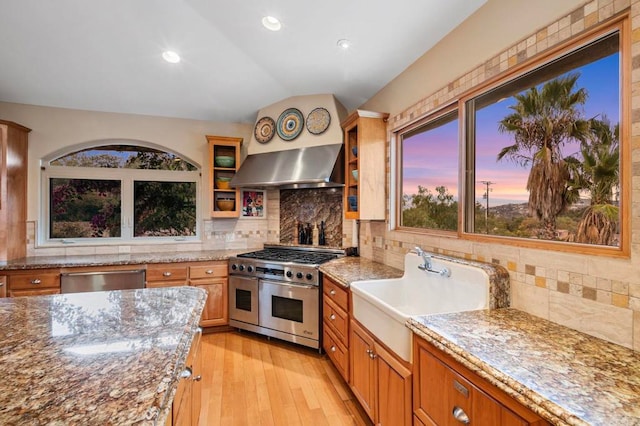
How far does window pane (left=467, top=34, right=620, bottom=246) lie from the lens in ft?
4.15

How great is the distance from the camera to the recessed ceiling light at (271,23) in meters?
2.32

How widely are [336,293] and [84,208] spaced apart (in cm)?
334

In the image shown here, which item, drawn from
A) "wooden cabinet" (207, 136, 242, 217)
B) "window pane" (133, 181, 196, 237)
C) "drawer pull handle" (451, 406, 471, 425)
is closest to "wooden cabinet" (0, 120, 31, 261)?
"window pane" (133, 181, 196, 237)

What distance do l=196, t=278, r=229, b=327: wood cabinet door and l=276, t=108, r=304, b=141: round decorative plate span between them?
1837 mm

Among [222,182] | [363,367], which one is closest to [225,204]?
[222,182]

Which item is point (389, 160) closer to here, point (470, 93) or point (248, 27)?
point (470, 93)

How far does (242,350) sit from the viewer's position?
306 centimetres

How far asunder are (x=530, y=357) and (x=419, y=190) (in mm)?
1703

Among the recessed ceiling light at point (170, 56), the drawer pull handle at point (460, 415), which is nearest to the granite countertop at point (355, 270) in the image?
the drawer pull handle at point (460, 415)

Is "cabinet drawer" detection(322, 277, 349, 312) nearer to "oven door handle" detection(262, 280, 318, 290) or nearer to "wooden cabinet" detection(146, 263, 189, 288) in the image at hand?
"oven door handle" detection(262, 280, 318, 290)

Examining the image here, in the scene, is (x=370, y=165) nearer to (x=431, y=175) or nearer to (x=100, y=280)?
(x=431, y=175)

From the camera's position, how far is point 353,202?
2961mm

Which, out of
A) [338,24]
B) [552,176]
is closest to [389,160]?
[338,24]

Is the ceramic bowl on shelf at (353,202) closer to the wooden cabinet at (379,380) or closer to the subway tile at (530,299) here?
the wooden cabinet at (379,380)
